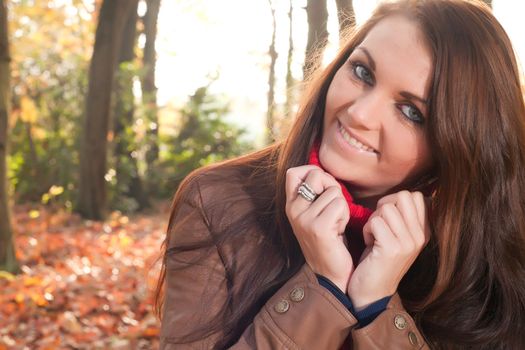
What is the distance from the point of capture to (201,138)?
45.2 ft

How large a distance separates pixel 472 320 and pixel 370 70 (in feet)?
3.33

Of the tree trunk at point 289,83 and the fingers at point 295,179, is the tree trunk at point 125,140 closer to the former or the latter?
the tree trunk at point 289,83

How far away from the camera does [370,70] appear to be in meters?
2.27

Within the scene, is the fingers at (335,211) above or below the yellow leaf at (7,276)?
above

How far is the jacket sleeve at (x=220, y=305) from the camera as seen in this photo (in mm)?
2002

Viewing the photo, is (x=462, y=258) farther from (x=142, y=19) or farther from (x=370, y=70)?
(x=142, y=19)

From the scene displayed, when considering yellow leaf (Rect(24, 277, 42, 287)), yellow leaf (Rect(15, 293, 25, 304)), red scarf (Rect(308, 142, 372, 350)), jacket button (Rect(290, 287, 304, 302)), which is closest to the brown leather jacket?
jacket button (Rect(290, 287, 304, 302))

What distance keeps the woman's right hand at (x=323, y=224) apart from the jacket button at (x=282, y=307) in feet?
0.52

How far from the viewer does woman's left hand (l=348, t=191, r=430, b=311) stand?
6.87 ft

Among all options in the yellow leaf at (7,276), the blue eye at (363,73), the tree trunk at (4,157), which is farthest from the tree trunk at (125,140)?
the blue eye at (363,73)

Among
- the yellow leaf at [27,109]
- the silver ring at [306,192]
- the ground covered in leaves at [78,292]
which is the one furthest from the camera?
the yellow leaf at [27,109]

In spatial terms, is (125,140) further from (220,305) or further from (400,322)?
(400,322)

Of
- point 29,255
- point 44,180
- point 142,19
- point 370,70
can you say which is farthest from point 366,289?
point 142,19

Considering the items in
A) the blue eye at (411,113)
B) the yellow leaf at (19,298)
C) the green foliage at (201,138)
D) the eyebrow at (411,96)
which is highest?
the eyebrow at (411,96)
